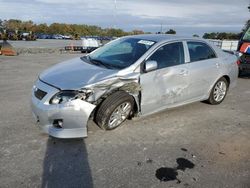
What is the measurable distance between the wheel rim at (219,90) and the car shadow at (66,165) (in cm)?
350

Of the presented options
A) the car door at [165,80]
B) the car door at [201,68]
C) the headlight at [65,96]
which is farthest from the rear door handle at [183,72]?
the headlight at [65,96]

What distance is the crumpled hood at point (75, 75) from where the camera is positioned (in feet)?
13.4

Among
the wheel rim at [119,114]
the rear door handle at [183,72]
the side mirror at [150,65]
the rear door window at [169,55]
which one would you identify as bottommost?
the wheel rim at [119,114]

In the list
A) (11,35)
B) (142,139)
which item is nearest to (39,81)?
(142,139)

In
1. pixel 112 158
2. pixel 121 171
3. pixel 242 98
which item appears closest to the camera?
pixel 121 171

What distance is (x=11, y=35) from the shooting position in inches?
1716

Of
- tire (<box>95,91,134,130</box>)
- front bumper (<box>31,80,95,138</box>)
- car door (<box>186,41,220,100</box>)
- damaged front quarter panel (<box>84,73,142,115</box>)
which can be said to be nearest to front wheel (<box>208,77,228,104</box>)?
car door (<box>186,41,220,100</box>)

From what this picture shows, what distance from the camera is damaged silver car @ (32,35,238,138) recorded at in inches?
157

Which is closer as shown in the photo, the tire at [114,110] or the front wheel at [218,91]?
the tire at [114,110]

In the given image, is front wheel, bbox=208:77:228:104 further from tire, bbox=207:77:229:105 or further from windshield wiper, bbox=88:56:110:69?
windshield wiper, bbox=88:56:110:69

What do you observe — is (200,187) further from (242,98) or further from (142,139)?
(242,98)

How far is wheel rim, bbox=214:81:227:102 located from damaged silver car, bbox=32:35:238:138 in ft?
0.14

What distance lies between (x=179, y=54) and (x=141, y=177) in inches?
110

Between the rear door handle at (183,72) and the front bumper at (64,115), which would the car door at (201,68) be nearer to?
the rear door handle at (183,72)
